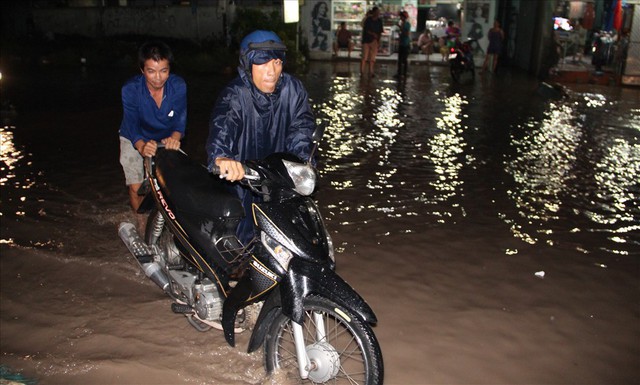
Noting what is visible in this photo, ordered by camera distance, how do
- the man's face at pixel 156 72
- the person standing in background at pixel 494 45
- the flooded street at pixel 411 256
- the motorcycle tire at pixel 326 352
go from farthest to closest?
the person standing in background at pixel 494 45 < the man's face at pixel 156 72 < the flooded street at pixel 411 256 < the motorcycle tire at pixel 326 352

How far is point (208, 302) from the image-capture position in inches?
127

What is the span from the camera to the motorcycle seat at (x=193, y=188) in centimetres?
309

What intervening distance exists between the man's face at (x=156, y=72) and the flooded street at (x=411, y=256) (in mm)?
1556

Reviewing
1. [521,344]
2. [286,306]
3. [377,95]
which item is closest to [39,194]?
[286,306]

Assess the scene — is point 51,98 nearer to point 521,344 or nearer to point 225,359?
point 225,359

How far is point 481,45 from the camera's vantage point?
20000mm

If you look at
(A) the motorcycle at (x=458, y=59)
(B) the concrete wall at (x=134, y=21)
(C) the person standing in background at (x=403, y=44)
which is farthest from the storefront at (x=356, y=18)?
(A) the motorcycle at (x=458, y=59)

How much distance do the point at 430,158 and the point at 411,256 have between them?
3.30 meters

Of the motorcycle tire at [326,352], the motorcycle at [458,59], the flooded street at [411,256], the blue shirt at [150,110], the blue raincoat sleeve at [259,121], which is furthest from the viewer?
the motorcycle at [458,59]

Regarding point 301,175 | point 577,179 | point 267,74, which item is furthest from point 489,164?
point 301,175

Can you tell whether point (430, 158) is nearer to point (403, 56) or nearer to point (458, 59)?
point (458, 59)

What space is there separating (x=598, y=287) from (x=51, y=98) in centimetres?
1155

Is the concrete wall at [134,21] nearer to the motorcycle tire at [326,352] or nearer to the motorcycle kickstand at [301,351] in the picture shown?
the motorcycle tire at [326,352]

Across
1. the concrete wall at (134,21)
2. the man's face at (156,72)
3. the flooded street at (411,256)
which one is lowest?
the flooded street at (411,256)
